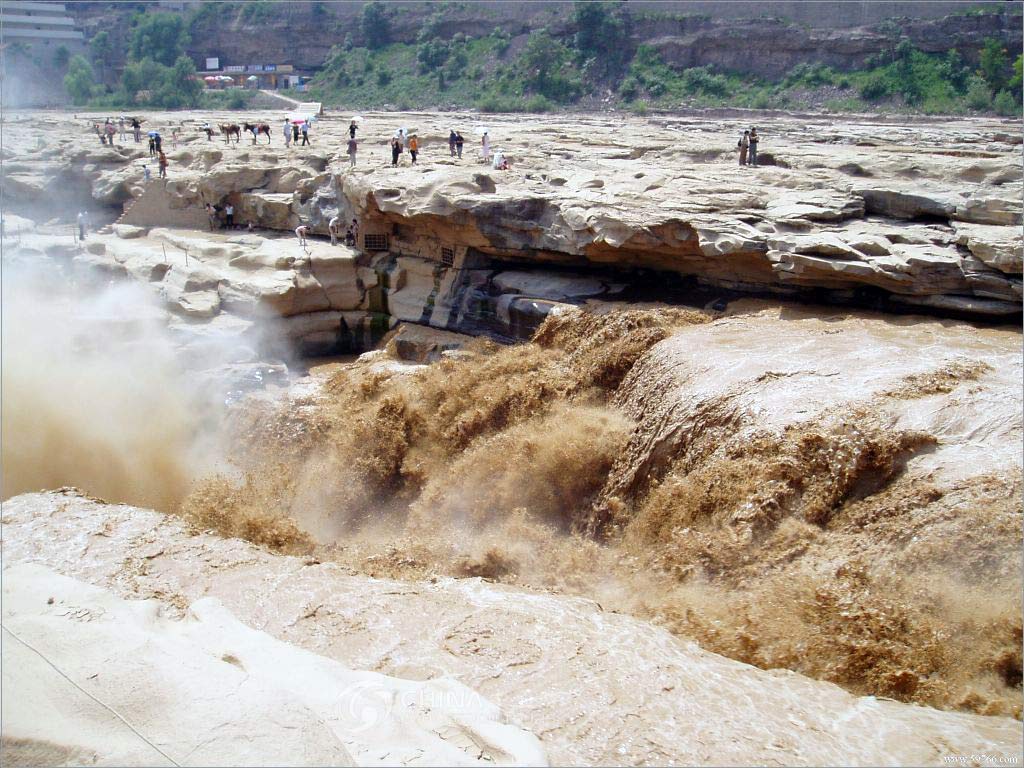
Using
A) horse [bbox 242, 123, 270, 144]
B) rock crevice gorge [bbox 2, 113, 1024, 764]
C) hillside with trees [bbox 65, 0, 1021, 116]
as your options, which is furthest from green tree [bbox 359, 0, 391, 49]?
rock crevice gorge [bbox 2, 113, 1024, 764]

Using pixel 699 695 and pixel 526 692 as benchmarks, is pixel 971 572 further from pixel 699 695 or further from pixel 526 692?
pixel 526 692

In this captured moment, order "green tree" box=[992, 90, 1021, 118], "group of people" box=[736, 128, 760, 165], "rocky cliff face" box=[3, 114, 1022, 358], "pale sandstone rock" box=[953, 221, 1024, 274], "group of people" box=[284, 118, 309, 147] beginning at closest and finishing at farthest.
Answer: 1. "pale sandstone rock" box=[953, 221, 1024, 274]
2. "rocky cliff face" box=[3, 114, 1022, 358]
3. "group of people" box=[736, 128, 760, 165]
4. "group of people" box=[284, 118, 309, 147]
5. "green tree" box=[992, 90, 1021, 118]

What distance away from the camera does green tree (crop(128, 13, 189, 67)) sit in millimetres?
39906

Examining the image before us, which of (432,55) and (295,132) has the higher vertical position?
(432,55)

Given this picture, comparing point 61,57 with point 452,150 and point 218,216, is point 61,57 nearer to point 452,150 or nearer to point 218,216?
point 218,216

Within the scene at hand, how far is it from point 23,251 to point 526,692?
1234cm

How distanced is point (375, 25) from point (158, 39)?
33.2 ft

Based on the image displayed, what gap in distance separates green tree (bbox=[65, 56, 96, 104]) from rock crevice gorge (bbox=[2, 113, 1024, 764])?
74.2ft

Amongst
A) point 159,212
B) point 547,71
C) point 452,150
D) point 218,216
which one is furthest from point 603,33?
point 159,212

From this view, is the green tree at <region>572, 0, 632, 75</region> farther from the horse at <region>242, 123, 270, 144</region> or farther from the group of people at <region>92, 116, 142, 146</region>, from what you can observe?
the group of people at <region>92, 116, 142, 146</region>

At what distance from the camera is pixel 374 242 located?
14.0 metres

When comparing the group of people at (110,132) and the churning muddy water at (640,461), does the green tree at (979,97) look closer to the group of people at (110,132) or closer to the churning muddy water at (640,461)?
the churning muddy water at (640,461)

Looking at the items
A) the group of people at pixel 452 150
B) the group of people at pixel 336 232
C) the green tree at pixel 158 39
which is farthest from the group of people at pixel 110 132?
the green tree at pixel 158 39

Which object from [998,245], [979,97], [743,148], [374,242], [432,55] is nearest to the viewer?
[998,245]
